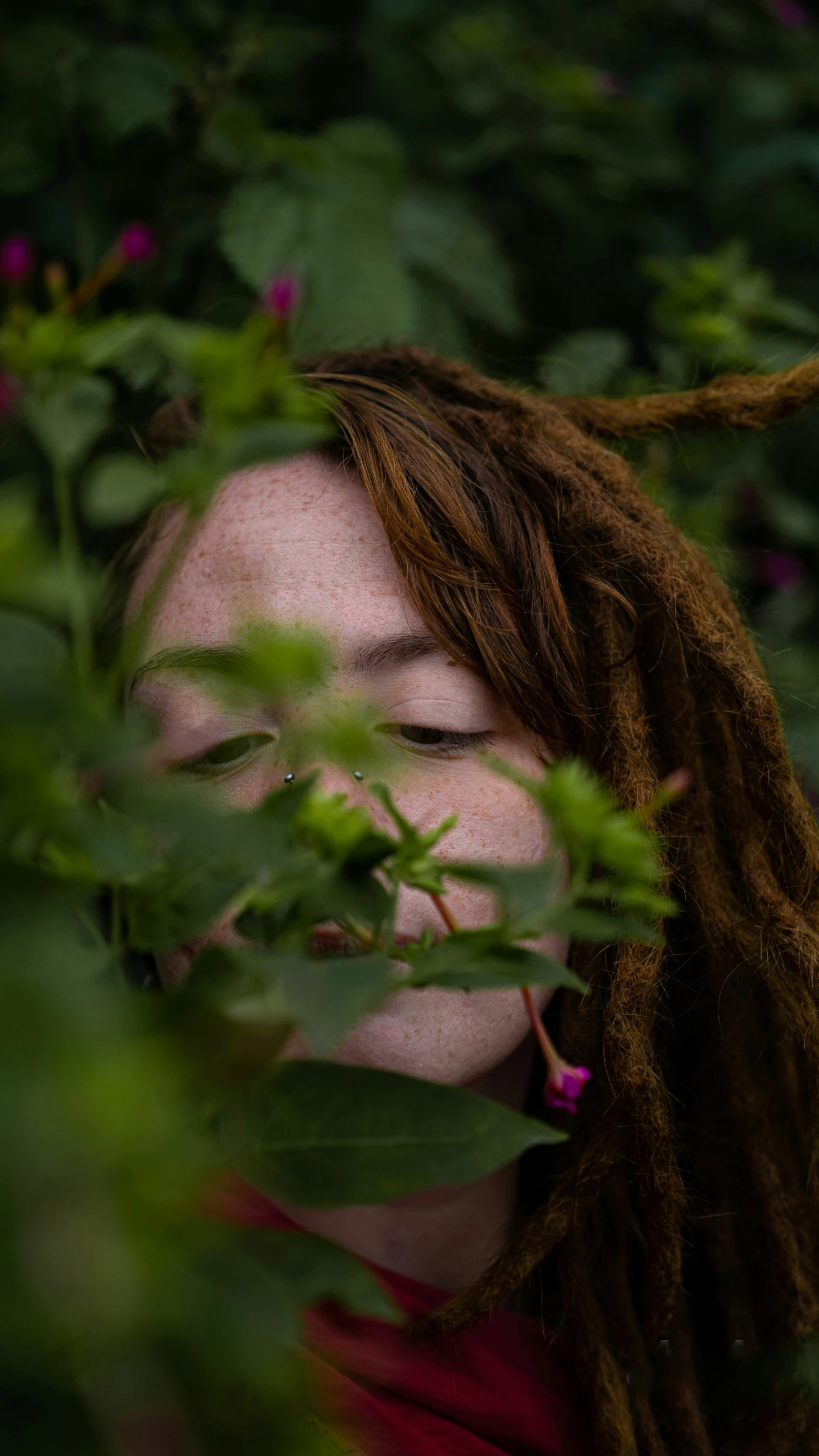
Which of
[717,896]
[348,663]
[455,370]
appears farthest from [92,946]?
[455,370]

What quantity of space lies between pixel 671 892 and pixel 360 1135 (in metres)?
0.71

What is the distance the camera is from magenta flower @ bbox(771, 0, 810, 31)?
5.99ft

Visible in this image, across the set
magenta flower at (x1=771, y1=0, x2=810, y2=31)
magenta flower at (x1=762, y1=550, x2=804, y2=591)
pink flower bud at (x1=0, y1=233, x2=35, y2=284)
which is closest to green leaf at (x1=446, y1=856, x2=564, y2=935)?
pink flower bud at (x1=0, y1=233, x2=35, y2=284)

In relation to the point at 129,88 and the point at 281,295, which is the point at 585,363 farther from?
the point at 129,88

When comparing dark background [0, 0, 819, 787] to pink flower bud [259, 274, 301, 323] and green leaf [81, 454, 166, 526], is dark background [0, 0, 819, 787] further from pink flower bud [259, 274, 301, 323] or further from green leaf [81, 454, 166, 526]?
green leaf [81, 454, 166, 526]

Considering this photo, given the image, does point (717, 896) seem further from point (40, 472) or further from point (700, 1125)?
point (40, 472)

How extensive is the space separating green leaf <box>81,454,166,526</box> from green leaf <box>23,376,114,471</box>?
15mm

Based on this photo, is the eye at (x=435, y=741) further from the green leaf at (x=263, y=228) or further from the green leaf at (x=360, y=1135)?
the green leaf at (x=263, y=228)

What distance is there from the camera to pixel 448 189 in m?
1.66

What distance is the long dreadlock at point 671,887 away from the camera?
98 centimetres

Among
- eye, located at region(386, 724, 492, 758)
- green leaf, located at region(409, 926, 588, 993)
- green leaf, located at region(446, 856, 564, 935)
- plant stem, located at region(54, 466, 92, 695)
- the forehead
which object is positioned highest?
plant stem, located at region(54, 466, 92, 695)

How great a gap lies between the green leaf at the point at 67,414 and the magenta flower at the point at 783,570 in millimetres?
1333

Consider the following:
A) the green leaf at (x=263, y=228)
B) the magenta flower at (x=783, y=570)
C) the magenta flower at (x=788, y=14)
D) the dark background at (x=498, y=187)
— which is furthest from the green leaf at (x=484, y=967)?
the magenta flower at (x=788, y=14)

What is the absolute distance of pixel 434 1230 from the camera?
40.4 inches
